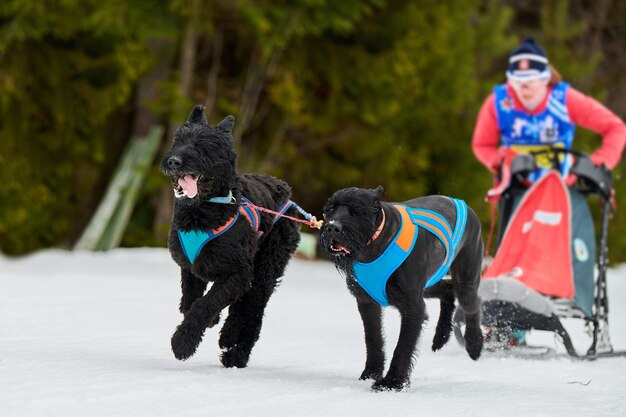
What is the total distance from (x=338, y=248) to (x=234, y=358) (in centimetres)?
116

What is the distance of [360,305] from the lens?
5855 mm

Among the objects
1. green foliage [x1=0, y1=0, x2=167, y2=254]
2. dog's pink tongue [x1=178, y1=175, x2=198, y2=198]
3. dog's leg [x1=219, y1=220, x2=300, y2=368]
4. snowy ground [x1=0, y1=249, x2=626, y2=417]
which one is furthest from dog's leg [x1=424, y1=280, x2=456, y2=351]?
green foliage [x1=0, y1=0, x2=167, y2=254]

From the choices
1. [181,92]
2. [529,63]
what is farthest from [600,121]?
[181,92]

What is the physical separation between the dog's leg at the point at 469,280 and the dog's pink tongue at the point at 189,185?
1948mm

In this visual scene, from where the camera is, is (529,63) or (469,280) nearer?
(469,280)

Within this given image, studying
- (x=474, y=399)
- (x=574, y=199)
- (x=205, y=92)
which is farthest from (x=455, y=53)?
(x=474, y=399)

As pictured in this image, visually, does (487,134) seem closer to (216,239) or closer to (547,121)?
(547,121)

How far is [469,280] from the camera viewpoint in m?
6.80

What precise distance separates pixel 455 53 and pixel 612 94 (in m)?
8.84

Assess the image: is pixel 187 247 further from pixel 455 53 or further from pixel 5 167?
pixel 455 53

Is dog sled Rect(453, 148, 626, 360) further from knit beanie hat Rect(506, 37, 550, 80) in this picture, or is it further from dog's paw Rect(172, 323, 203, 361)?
dog's paw Rect(172, 323, 203, 361)

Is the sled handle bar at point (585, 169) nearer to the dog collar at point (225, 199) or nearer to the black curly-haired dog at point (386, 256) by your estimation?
the black curly-haired dog at point (386, 256)

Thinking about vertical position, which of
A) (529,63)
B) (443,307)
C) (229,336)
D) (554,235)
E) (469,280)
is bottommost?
(229,336)

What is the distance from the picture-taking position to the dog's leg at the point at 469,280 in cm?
676
